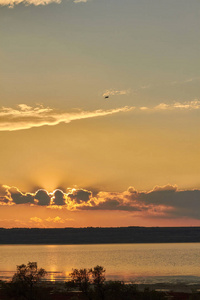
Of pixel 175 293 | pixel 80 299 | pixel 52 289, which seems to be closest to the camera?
pixel 80 299

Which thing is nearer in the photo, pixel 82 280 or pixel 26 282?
pixel 82 280

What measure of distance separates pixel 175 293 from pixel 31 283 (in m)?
31.7

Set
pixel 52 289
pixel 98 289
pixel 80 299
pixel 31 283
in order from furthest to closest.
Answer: pixel 52 289 < pixel 80 299 < pixel 31 283 < pixel 98 289

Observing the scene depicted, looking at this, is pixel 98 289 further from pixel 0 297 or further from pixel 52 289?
pixel 52 289

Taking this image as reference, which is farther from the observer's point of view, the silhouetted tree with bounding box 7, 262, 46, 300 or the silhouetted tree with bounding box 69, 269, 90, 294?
the silhouetted tree with bounding box 7, 262, 46, 300

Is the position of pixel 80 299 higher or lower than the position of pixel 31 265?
lower

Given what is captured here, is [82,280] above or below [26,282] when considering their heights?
below

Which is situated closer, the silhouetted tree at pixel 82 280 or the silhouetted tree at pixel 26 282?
the silhouetted tree at pixel 82 280

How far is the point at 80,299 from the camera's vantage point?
86.4 m

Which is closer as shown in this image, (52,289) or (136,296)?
(136,296)

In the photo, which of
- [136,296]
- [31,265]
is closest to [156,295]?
[136,296]

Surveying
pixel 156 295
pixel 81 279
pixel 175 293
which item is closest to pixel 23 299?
pixel 81 279

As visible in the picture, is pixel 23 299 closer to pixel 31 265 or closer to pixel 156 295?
pixel 31 265

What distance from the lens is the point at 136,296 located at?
79812 millimetres
